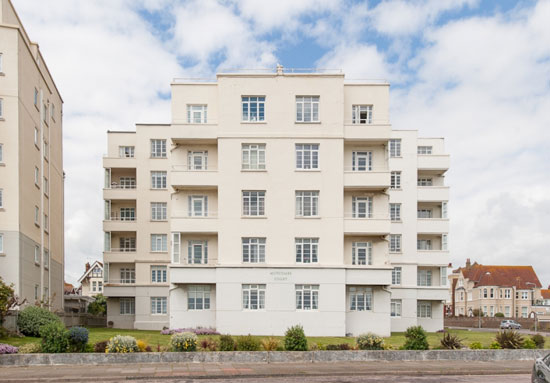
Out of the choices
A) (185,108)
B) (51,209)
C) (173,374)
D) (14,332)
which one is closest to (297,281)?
(185,108)

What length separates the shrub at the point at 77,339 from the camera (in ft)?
75.3

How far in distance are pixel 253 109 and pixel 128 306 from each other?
83.8ft

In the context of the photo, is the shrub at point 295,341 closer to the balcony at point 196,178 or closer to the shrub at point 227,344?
the shrub at point 227,344

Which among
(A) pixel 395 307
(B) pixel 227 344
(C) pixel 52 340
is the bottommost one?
(A) pixel 395 307

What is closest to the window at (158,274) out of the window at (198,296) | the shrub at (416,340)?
the window at (198,296)

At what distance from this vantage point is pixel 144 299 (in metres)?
54.6

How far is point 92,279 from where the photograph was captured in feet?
364

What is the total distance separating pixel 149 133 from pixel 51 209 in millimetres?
11451

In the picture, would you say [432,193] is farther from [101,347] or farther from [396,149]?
[101,347]

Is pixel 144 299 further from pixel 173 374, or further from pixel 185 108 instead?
pixel 173 374

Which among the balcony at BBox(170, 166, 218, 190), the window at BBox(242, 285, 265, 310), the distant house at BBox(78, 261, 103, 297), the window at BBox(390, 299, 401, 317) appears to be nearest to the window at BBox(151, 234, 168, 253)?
the balcony at BBox(170, 166, 218, 190)

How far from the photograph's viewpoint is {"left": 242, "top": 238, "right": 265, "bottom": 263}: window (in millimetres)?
40156

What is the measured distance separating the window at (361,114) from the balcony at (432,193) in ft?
48.5

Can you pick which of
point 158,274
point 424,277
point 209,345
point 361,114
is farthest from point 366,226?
point 158,274
